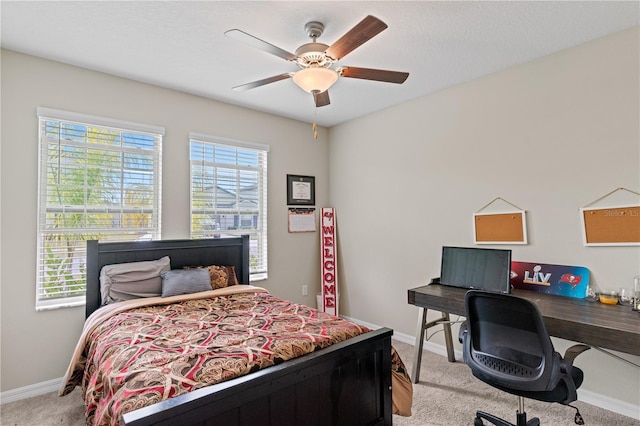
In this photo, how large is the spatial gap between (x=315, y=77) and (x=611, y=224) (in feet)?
7.53

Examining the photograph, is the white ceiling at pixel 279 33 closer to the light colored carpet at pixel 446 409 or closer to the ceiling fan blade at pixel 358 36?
the ceiling fan blade at pixel 358 36

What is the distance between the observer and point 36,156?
8.75 feet

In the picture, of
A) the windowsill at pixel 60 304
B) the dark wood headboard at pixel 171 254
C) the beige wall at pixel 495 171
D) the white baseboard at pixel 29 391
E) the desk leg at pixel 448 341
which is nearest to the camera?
the beige wall at pixel 495 171

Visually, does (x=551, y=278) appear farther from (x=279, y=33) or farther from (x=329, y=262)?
(x=279, y=33)

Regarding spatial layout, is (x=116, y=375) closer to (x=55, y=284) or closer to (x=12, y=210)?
(x=55, y=284)

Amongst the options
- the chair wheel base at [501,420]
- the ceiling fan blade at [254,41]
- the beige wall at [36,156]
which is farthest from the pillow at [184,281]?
the chair wheel base at [501,420]

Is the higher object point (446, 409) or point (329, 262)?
point (329, 262)

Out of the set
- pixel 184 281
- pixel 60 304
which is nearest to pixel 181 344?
pixel 184 281

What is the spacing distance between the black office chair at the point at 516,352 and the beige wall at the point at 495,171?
36.2 inches

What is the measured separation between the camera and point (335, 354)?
5.58 feet

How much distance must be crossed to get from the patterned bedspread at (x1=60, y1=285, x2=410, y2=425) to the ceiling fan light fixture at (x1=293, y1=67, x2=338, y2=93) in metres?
1.51

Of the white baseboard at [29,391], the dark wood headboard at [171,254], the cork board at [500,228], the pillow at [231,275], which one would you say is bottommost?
the white baseboard at [29,391]

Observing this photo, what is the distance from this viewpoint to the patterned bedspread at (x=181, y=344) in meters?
1.39

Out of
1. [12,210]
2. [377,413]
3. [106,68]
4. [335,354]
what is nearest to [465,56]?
[335,354]
